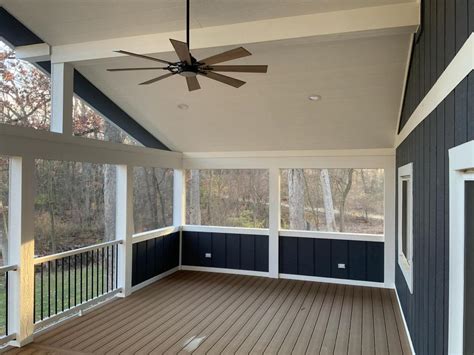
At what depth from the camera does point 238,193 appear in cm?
716

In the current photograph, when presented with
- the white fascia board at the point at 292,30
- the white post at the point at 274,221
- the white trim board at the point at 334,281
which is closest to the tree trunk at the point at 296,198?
the white post at the point at 274,221

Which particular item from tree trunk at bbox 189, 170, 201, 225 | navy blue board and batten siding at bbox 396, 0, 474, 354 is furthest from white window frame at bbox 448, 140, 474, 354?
tree trunk at bbox 189, 170, 201, 225

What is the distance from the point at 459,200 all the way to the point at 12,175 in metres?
4.14

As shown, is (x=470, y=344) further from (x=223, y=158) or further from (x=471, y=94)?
(x=223, y=158)

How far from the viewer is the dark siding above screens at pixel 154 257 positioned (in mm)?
5929

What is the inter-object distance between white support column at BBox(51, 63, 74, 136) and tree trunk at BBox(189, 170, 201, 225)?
3.24 meters

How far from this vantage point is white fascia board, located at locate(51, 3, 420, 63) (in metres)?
3.16

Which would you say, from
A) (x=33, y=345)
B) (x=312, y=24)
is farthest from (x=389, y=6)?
(x=33, y=345)

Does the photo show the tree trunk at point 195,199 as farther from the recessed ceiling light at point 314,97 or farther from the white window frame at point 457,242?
the white window frame at point 457,242

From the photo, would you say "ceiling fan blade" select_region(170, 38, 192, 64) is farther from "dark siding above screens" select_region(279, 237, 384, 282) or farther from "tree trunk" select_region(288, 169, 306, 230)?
"dark siding above screens" select_region(279, 237, 384, 282)

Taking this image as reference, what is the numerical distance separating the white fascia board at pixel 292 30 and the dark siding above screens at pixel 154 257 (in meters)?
3.22

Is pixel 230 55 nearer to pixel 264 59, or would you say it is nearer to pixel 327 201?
pixel 264 59

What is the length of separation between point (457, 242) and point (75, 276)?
4695 millimetres

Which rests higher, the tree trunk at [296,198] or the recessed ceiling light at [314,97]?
the recessed ceiling light at [314,97]
